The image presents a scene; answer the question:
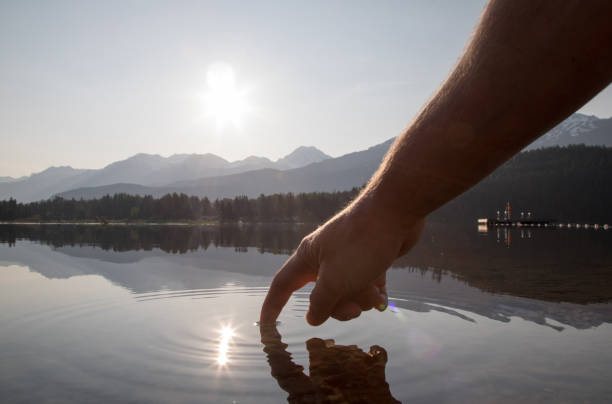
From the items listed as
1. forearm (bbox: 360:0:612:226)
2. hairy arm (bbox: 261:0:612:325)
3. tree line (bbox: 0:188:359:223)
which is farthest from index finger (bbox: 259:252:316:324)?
tree line (bbox: 0:188:359:223)

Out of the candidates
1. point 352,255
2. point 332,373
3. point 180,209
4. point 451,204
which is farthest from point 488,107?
point 451,204

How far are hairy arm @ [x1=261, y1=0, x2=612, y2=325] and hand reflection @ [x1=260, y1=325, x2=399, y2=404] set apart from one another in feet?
5.24

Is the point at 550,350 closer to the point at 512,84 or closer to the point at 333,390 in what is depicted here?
the point at 333,390

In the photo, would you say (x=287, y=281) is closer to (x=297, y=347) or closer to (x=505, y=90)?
(x=297, y=347)

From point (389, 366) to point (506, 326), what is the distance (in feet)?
8.57

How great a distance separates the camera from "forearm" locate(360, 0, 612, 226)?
1115mm

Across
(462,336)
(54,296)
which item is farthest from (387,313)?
(54,296)

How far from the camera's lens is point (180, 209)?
504 feet

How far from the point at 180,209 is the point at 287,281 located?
Result: 158 metres

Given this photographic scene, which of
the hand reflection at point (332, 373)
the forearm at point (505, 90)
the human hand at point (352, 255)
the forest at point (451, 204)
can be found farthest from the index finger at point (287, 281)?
the forest at point (451, 204)

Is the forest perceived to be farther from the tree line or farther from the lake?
the lake

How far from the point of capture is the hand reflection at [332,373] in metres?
3.24

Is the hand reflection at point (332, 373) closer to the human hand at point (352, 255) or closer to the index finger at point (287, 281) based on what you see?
the index finger at point (287, 281)

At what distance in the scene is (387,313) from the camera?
640 cm
